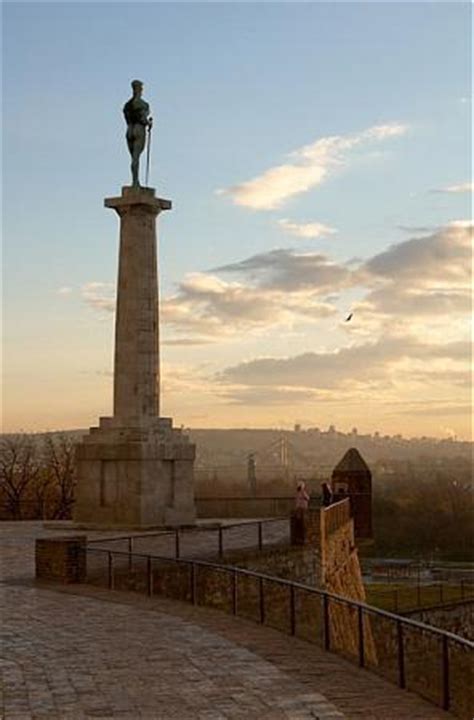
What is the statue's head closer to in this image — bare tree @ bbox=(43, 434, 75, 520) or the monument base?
the monument base

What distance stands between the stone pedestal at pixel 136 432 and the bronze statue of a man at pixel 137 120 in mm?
1733

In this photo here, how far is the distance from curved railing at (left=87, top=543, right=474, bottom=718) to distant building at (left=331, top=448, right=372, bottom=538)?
85.3ft

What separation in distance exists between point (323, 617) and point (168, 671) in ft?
7.67

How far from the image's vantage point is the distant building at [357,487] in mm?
44625

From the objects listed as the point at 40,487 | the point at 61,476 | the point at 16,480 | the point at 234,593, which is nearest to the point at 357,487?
the point at 61,476

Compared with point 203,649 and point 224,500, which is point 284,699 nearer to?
point 203,649

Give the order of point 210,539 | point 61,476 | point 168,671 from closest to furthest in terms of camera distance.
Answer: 1. point 168,671
2. point 210,539
3. point 61,476

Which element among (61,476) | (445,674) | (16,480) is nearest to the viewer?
(445,674)

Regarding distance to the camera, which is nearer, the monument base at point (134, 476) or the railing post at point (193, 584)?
the railing post at point (193, 584)

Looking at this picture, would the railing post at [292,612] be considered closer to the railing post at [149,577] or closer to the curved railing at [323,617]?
the curved railing at [323,617]

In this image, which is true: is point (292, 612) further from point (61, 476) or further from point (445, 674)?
point (61, 476)

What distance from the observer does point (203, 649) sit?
42.4 ft

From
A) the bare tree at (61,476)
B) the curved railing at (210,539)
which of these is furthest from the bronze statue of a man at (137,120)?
the bare tree at (61,476)

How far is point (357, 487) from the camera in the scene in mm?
45500
